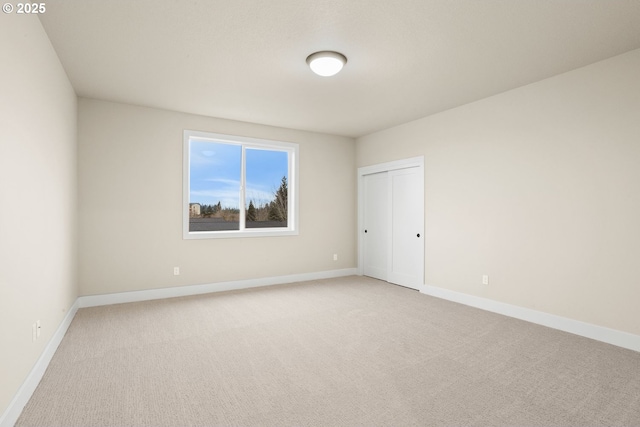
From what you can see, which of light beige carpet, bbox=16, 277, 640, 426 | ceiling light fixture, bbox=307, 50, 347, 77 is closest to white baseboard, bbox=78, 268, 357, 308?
light beige carpet, bbox=16, 277, 640, 426

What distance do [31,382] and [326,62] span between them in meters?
3.29

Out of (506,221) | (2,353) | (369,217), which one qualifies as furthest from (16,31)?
(369,217)

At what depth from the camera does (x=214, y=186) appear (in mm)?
5086

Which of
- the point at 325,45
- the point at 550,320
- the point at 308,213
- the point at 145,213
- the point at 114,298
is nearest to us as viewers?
the point at 325,45

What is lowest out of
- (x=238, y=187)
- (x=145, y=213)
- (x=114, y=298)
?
(x=114, y=298)

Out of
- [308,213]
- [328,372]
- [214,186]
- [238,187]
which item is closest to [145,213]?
[214,186]

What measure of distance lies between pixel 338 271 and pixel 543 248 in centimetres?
339

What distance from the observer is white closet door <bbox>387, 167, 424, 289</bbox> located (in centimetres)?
499

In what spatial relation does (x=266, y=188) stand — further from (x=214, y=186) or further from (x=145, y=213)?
(x=145, y=213)

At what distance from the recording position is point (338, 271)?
6078 mm

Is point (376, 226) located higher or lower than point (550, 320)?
higher

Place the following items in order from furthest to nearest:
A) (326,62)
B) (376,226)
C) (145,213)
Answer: (376,226) → (145,213) → (326,62)

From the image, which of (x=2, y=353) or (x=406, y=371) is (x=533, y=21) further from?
(x=2, y=353)

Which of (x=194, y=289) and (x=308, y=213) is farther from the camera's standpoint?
(x=308, y=213)
